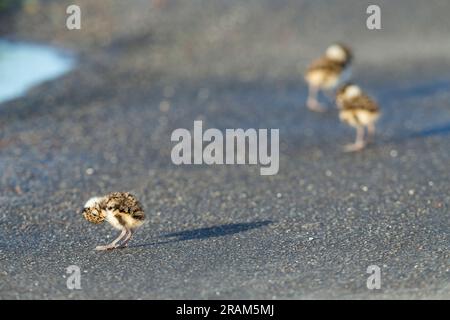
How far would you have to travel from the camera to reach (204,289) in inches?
259

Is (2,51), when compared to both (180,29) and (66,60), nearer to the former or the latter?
(66,60)

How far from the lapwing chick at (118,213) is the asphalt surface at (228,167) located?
20cm

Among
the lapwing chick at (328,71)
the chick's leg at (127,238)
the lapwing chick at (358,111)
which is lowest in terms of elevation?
the chick's leg at (127,238)

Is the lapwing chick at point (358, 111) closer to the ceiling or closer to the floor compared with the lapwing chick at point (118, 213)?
closer to the ceiling

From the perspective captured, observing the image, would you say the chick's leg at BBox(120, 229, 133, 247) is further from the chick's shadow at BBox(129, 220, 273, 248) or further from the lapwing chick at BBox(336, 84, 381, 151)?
the lapwing chick at BBox(336, 84, 381, 151)

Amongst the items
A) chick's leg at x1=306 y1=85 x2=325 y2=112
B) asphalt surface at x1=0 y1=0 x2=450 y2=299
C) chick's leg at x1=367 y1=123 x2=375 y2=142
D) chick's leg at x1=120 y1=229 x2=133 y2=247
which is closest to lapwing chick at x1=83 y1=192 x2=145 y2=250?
chick's leg at x1=120 y1=229 x2=133 y2=247

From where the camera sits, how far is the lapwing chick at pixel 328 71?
13.0 metres

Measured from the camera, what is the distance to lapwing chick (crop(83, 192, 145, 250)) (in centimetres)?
746

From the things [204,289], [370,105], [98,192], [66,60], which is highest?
[66,60]

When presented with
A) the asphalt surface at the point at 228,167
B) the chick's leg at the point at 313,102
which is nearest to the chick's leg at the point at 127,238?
the asphalt surface at the point at 228,167

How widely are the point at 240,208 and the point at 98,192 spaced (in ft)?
5.57

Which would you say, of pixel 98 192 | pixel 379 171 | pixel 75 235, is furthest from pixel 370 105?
pixel 75 235

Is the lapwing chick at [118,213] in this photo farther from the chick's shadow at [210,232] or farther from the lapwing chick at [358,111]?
the lapwing chick at [358,111]

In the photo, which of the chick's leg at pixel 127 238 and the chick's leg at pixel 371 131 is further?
the chick's leg at pixel 371 131
